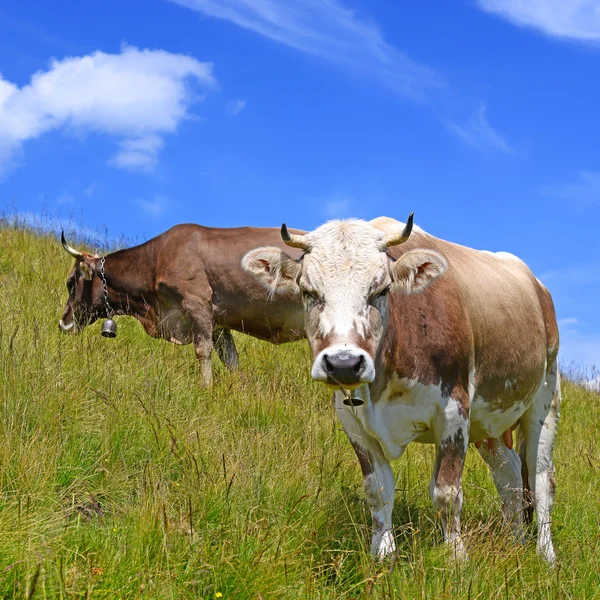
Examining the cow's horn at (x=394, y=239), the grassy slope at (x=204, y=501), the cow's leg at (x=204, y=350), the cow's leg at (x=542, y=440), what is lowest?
the grassy slope at (x=204, y=501)

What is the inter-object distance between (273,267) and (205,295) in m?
6.33

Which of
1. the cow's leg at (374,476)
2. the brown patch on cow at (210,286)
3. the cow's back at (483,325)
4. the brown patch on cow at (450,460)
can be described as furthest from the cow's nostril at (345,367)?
the brown patch on cow at (210,286)

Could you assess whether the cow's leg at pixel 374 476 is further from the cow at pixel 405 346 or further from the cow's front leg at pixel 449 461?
the cow's front leg at pixel 449 461

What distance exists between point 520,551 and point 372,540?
1.03m

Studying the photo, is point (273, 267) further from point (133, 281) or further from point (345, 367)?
point (133, 281)

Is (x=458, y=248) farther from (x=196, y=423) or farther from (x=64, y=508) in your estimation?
(x=64, y=508)

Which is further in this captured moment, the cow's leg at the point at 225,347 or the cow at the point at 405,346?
the cow's leg at the point at 225,347

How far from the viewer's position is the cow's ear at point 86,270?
1261cm

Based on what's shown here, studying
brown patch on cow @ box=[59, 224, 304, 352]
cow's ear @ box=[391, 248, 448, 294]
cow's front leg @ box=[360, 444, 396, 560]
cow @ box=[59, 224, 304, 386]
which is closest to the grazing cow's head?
cow's ear @ box=[391, 248, 448, 294]

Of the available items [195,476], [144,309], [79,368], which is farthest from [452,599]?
[144,309]

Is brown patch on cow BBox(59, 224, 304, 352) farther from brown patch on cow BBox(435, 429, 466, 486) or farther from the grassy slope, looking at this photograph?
brown patch on cow BBox(435, 429, 466, 486)

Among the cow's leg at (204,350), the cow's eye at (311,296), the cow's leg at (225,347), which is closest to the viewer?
the cow's eye at (311,296)

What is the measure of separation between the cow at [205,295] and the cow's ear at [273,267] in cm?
557

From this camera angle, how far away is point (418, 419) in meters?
5.07
